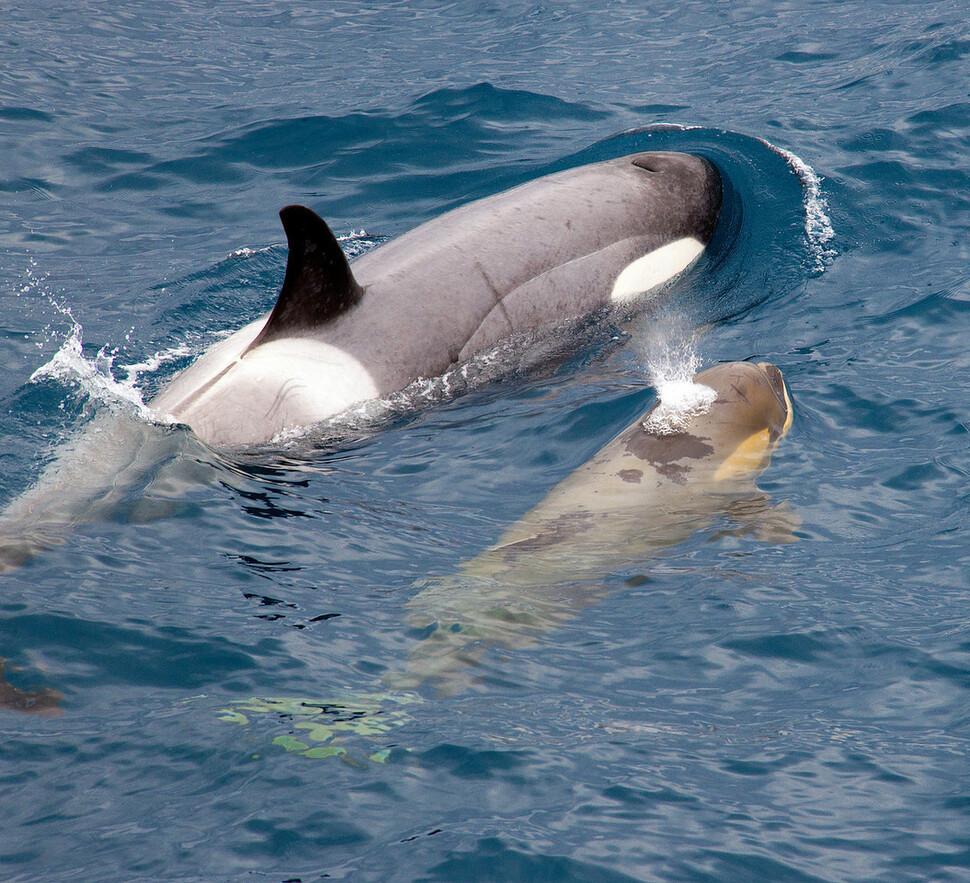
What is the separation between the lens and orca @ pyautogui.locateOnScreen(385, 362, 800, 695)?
20.1ft

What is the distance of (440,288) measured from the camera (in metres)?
9.43

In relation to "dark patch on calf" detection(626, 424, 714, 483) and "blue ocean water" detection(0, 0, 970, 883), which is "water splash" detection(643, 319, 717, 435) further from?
"blue ocean water" detection(0, 0, 970, 883)

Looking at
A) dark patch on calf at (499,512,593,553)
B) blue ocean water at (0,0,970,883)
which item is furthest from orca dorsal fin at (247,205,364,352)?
dark patch on calf at (499,512,593,553)

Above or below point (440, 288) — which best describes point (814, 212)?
above

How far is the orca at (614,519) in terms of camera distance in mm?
6137

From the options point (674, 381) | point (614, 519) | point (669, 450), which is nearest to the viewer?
point (614, 519)

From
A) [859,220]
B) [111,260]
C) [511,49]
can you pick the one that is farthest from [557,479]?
[511,49]

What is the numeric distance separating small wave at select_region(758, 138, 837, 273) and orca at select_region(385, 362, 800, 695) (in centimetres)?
283

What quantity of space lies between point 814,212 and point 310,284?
6326 mm

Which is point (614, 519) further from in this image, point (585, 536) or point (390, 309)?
point (390, 309)

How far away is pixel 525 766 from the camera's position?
508 centimetres

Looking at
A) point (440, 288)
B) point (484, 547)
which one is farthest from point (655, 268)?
point (484, 547)

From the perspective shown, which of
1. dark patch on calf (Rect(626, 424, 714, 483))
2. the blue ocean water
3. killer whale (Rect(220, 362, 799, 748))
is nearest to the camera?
the blue ocean water

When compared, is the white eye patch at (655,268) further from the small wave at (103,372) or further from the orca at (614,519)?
the small wave at (103,372)
